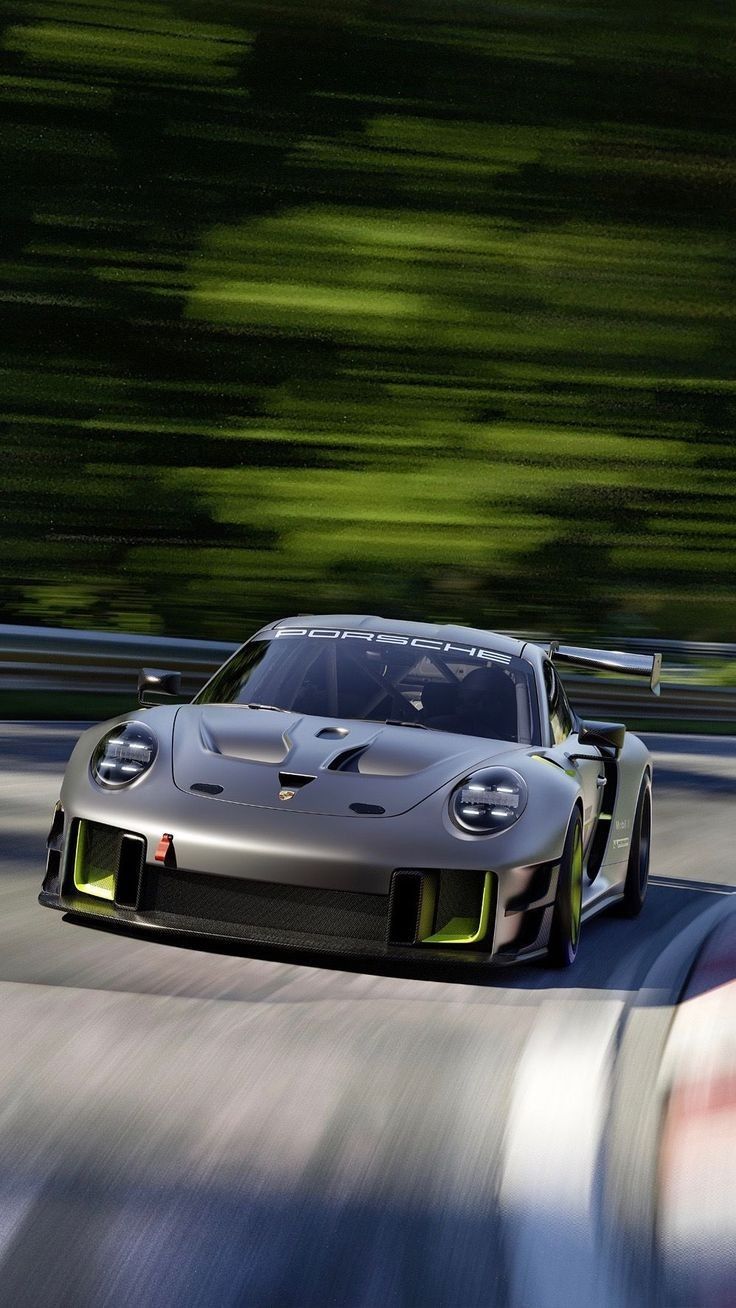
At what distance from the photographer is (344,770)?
5.11m

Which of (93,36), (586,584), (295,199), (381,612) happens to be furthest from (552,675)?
(93,36)

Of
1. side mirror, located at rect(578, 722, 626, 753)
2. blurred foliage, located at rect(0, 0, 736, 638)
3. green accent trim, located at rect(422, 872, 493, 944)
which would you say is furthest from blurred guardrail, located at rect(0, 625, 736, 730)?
green accent trim, located at rect(422, 872, 493, 944)

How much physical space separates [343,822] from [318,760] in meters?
0.34

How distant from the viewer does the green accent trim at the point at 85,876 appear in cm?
500

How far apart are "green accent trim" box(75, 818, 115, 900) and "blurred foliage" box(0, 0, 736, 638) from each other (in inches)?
570

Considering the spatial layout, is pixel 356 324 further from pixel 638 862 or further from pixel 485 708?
pixel 485 708

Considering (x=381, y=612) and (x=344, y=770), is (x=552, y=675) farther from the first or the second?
(x=381, y=612)

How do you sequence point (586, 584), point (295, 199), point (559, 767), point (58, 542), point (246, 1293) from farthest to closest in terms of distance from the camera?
1. point (295, 199)
2. point (586, 584)
3. point (58, 542)
4. point (559, 767)
5. point (246, 1293)

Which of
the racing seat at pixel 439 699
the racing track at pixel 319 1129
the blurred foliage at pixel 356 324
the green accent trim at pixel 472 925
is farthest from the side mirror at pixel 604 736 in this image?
the blurred foliage at pixel 356 324

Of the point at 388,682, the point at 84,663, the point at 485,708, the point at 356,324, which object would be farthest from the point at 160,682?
the point at 356,324

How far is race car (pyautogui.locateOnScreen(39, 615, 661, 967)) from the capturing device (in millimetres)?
4750

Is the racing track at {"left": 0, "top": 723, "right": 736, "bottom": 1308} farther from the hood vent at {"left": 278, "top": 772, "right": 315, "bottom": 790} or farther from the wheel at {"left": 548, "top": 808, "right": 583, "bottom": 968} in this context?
the hood vent at {"left": 278, "top": 772, "right": 315, "bottom": 790}

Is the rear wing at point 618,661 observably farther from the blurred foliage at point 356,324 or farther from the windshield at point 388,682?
the blurred foliage at point 356,324

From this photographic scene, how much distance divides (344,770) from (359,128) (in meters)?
22.1
